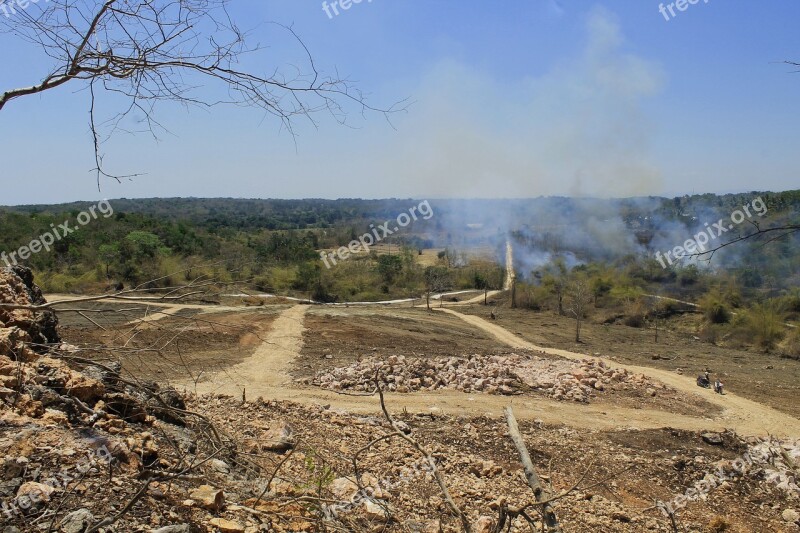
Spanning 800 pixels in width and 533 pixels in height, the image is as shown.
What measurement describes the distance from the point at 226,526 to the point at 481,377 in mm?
9173

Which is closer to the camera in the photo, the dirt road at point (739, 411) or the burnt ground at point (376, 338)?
the dirt road at point (739, 411)

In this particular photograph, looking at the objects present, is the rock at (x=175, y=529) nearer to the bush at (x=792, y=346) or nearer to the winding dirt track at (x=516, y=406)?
the winding dirt track at (x=516, y=406)

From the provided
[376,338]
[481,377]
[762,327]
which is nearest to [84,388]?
[481,377]

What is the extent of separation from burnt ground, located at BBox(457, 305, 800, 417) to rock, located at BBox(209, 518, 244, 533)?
12.9 m

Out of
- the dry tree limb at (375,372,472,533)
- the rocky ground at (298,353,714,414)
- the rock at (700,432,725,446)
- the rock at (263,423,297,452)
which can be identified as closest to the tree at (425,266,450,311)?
the rocky ground at (298,353,714,414)

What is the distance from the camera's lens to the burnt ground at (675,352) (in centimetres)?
1396

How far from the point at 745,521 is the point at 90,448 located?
696cm

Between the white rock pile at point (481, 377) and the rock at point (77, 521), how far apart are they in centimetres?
788

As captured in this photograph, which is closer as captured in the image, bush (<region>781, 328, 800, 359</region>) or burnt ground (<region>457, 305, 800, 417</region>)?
burnt ground (<region>457, 305, 800, 417</region>)

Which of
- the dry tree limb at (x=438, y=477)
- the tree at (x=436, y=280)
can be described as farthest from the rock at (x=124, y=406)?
the tree at (x=436, y=280)

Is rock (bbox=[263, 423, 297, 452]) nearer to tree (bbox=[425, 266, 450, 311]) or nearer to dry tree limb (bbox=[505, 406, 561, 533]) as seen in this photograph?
dry tree limb (bbox=[505, 406, 561, 533])

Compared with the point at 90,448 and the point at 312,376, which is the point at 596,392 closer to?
the point at 312,376

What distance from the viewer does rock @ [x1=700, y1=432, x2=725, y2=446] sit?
904 centimetres

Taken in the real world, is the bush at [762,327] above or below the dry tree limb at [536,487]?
below
